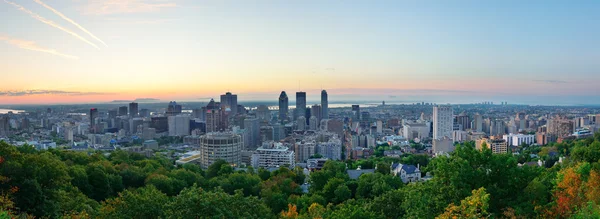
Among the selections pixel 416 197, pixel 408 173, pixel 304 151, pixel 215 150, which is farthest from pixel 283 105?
pixel 416 197

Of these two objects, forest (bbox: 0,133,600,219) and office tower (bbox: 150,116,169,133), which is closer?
forest (bbox: 0,133,600,219)

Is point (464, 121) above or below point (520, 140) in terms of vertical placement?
above

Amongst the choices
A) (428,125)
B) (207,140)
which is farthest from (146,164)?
(428,125)

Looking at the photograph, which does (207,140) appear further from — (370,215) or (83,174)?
(370,215)

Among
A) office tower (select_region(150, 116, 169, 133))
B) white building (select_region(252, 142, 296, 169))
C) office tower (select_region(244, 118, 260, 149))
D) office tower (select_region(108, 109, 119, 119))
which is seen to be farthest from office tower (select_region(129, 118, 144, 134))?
white building (select_region(252, 142, 296, 169))

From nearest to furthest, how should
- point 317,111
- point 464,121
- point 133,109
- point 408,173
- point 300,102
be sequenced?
point 408,173 → point 464,121 → point 133,109 → point 317,111 → point 300,102

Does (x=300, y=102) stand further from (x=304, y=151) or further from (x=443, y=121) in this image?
(x=304, y=151)

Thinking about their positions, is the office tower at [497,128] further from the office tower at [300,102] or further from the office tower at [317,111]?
the office tower at [300,102]

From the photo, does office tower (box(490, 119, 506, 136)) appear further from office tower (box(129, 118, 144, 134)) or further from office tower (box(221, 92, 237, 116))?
office tower (box(129, 118, 144, 134))
